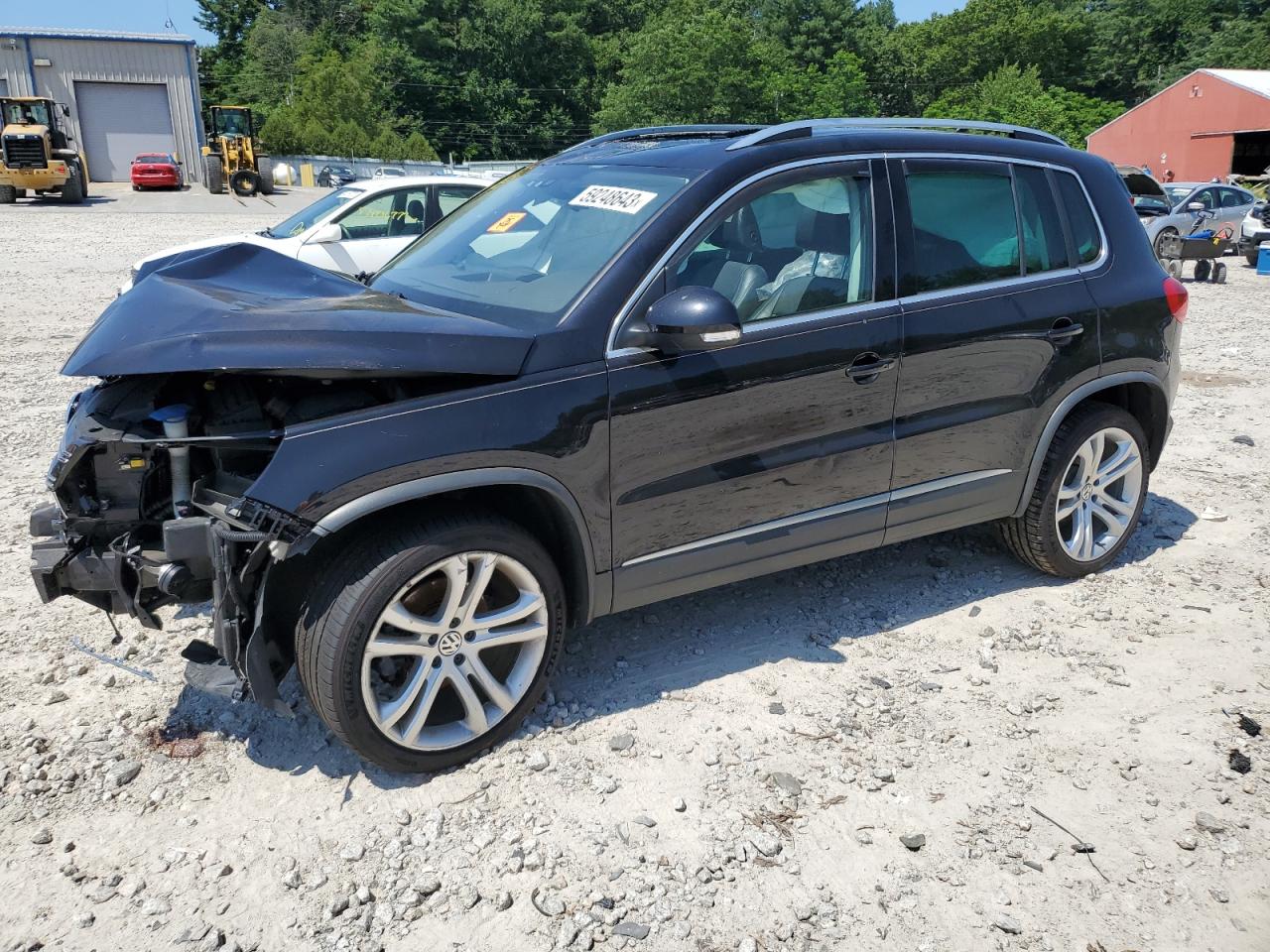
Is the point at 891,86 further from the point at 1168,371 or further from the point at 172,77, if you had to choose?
the point at 1168,371

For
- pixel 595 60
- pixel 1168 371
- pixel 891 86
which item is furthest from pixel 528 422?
pixel 891 86

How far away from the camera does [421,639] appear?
10.6 ft

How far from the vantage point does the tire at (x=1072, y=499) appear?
4.54 metres

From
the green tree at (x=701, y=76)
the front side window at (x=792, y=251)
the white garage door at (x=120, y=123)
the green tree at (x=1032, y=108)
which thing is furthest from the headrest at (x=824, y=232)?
the green tree at (x=701, y=76)

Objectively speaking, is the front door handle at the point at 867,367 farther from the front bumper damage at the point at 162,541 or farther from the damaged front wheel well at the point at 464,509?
the front bumper damage at the point at 162,541

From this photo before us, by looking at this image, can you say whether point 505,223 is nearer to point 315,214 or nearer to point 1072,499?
point 1072,499

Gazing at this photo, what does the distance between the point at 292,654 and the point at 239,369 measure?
36.0 inches

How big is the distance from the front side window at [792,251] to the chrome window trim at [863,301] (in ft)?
0.16

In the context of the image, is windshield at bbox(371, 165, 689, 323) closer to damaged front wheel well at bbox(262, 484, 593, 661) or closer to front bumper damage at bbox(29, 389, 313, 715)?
damaged front wheel well at bbox(262, 484, 593, 661)

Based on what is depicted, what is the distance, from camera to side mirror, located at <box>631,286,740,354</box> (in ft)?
10.7

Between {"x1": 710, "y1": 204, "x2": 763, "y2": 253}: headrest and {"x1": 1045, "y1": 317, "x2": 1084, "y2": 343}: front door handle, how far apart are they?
4.65 feet

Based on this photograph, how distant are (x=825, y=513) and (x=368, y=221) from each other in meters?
8.15

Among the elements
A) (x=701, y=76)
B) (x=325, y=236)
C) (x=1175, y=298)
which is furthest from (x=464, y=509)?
(x=701, y=76)

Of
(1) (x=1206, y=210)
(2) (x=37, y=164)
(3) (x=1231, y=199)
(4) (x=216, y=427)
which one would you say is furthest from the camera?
(2) (x=37, y=164)
